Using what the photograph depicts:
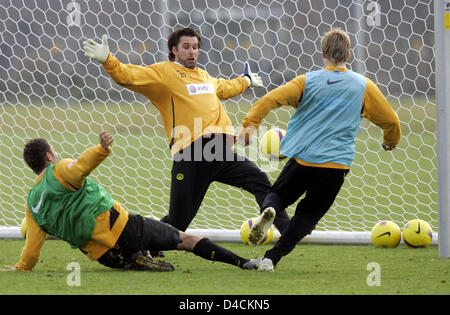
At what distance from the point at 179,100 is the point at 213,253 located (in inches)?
49.3

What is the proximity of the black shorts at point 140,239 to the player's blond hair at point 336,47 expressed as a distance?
1490mm

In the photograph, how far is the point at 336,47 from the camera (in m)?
4.72

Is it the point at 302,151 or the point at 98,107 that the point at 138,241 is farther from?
the point at 98,107

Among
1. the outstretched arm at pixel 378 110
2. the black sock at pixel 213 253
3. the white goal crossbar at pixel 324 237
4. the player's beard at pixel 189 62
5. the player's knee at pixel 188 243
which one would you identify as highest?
the player's beard at pixel 189 62

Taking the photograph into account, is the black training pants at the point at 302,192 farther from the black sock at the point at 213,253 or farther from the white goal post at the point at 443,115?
the white goal post at the point at 443,115

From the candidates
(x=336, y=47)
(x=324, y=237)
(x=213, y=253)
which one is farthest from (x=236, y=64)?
(x=213, y=253)

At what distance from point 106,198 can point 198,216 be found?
3022 millimetres

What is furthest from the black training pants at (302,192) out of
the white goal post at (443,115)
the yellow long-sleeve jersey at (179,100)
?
the white goal post at (443,115)

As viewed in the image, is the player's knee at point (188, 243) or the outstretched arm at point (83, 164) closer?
the outstretched arm at point (83, 164)

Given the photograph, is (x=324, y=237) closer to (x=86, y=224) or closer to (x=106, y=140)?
(x=86, y=224)

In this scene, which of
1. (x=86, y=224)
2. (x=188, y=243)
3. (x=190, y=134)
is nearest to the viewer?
(x=86, y=224)

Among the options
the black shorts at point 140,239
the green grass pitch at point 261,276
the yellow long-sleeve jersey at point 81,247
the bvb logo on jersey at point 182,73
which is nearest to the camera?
the green grass pitch at point 261,276

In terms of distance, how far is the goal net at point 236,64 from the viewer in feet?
24.2

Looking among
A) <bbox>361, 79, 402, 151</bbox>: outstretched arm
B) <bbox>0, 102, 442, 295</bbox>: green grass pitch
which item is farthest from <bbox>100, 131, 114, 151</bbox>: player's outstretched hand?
<bbox>361, 79, 402, 151</bbox>: outstretched arm
